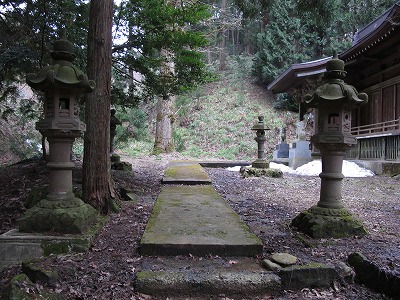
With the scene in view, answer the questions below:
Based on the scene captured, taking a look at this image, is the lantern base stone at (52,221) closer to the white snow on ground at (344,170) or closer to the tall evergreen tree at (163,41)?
the tall evergreen tree at (163,41)

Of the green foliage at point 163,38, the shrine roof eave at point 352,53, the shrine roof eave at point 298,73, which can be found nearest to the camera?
the green foliage at point 163,38

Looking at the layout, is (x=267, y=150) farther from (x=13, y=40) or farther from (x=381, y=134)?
(x=13, y=40)

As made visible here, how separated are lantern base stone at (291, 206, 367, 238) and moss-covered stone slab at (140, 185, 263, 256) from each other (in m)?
0.79

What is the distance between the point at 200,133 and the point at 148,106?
6302 millimetres

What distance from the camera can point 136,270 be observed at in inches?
120

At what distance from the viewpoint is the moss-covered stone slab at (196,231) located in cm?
336

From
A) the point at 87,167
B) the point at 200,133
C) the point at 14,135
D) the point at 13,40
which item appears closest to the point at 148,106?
the point at 200,133

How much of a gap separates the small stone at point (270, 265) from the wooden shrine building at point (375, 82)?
8.19 m

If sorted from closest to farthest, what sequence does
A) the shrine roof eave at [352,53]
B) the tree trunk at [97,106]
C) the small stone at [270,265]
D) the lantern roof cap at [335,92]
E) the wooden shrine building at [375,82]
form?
the small stone at [270,265]
the lantern roof cap at [335,92]
the tree trunk at [97,106]
the shrine roof eave at [352,53]
the wooden shrine building at [375,82]

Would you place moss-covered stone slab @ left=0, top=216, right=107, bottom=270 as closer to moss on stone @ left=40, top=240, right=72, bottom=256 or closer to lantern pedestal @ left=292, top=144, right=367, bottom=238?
moss on stone @ left=40, top=240, right=72, bottom=256

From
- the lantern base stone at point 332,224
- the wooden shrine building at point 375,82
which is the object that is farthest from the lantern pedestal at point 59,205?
the wooden shrine building at point 375,82

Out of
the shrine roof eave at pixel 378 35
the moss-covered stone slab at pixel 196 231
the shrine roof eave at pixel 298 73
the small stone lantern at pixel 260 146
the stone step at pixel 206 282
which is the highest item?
the shrine roof eave at pixel 378 35

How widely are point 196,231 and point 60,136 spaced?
6.34 ft

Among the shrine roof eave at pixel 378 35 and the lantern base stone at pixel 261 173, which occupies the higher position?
the shrine roof eave at pixel 378 35
